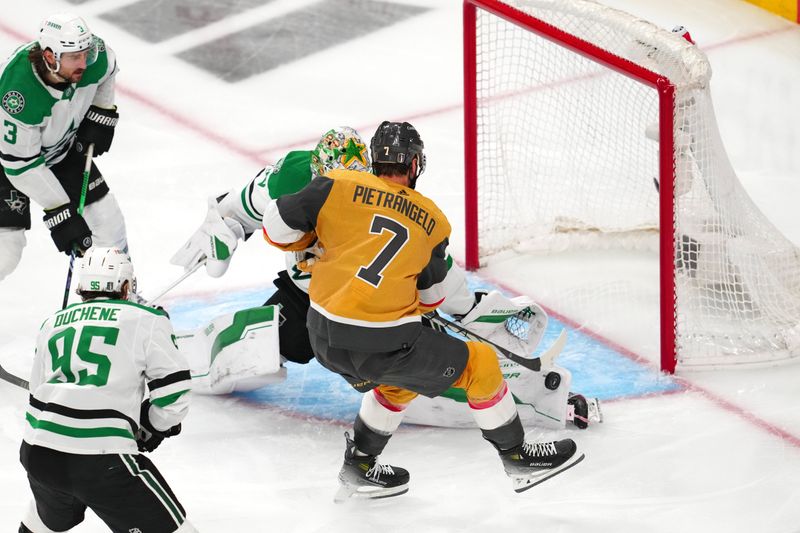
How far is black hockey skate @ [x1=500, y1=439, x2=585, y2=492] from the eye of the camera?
3596 mm

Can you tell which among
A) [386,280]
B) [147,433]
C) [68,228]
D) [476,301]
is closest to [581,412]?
[476,301]

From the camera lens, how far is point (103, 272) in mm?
3115

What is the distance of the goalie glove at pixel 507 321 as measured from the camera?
4.04 metres

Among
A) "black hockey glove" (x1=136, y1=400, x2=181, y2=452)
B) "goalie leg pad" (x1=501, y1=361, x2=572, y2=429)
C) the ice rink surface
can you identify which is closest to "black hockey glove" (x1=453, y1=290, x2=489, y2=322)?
"goalie leg pad" (x1=501, y1=361, x2=572, y2=429)

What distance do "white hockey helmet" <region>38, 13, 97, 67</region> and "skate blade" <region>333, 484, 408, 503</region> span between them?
1.57m

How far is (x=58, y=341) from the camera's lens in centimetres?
303

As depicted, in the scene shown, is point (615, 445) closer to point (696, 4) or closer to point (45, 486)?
point (45, 486)

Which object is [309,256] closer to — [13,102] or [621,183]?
[13,102]

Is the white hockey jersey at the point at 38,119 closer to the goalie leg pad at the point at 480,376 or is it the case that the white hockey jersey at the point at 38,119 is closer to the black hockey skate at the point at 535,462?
the goalie leg pad at the point at 480,376

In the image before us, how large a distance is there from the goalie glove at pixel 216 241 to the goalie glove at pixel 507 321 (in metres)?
0.73

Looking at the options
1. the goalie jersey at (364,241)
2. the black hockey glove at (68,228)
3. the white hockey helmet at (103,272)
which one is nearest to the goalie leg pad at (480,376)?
the goalie jersey at (364,241)

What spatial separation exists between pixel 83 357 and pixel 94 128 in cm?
173

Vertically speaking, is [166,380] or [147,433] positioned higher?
[166,380]

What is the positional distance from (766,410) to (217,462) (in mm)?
1623
